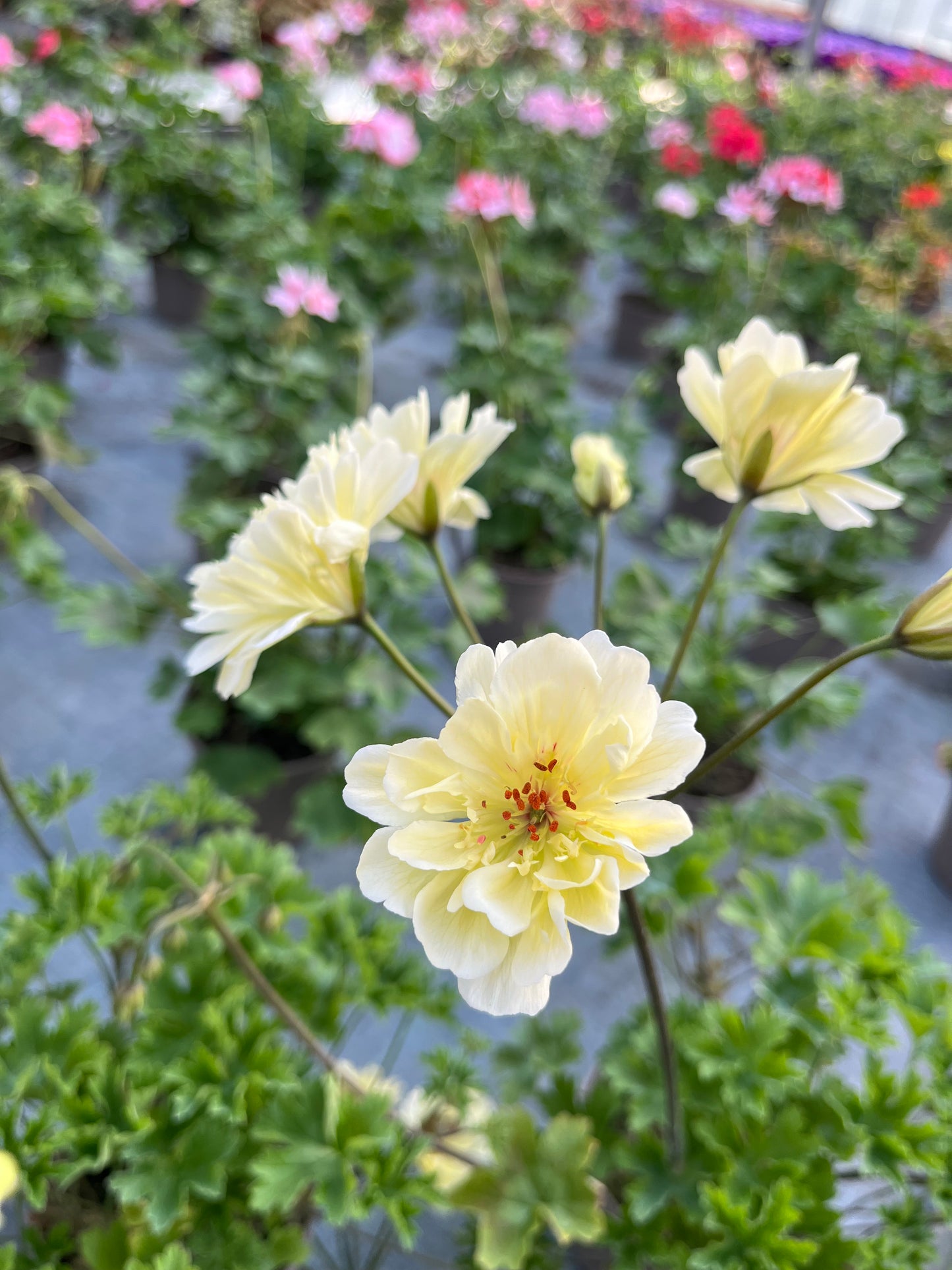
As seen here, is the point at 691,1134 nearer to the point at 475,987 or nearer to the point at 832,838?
the point at 475,987

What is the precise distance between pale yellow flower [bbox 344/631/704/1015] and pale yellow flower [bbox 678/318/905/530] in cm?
26

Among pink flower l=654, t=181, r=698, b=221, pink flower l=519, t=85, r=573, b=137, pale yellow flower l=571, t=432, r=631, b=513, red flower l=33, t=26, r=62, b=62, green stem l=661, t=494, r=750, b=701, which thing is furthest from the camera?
pink flower l=519, t=85, r=573, b=137

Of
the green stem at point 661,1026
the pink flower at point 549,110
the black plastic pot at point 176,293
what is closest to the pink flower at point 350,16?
the pink flower at point 549,110

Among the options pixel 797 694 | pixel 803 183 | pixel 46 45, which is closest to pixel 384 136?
pixel 803 183

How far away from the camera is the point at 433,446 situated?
2.19ft

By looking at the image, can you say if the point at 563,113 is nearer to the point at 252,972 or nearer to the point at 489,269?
the point at 489,269

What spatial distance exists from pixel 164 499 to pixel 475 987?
2.36 metres

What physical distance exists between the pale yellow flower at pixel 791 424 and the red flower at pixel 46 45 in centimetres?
332

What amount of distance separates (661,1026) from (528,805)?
364mm

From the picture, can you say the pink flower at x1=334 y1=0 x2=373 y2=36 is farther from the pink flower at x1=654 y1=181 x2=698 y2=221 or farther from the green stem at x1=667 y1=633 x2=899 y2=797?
the green stem at x1=667 y1=633 x2=899 y2=797

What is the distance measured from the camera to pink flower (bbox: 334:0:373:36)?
12.6 ft

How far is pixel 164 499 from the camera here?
260 centimetres

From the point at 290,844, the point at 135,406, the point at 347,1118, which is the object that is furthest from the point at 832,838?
the point at 135,406

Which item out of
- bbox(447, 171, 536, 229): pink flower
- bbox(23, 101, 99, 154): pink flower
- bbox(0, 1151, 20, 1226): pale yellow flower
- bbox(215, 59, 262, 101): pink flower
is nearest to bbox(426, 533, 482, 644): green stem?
bbox(0, 1151, 20, 1226): pale yellow flower
